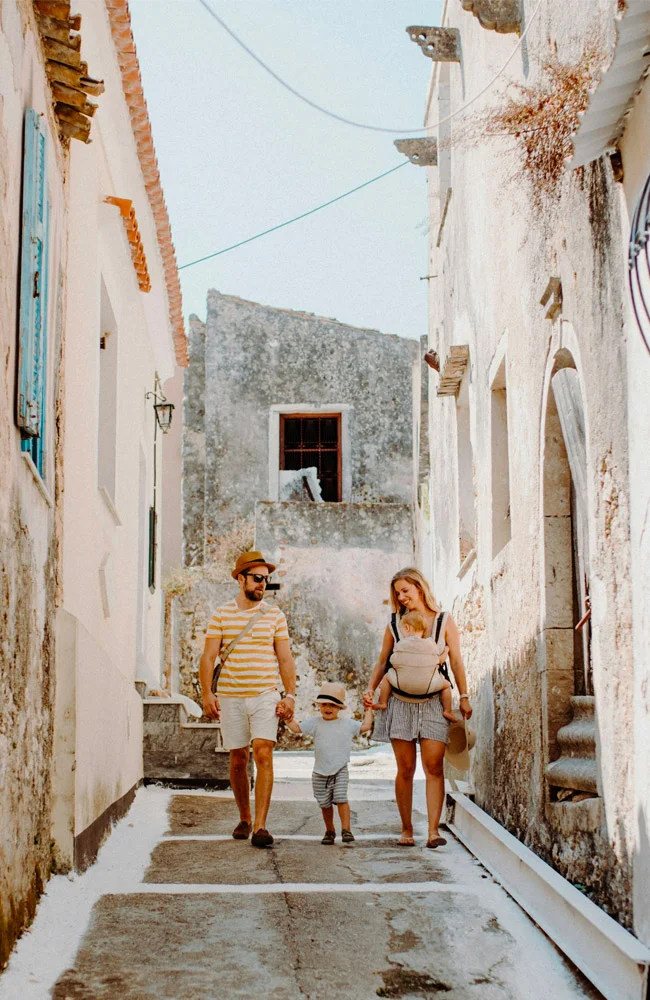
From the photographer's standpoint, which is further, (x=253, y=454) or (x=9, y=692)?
(x=253, y=454)

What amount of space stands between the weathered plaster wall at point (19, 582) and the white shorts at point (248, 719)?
1829 mm

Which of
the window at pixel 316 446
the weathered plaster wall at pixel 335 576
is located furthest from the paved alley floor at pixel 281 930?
the window at pixel 316 446

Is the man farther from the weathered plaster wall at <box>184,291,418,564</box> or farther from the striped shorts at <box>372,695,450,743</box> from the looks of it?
the weathered plaster wall at <box>184,291,418,564</box>

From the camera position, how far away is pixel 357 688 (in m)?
18.0

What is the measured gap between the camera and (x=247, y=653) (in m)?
7.07

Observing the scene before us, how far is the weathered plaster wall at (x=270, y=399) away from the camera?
22641 millimetres

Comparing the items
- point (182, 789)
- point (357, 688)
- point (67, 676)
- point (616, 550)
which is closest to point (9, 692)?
point (67, 676)

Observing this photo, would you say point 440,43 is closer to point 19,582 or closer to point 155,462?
point 155,462

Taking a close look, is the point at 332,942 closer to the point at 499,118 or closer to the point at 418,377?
the point at 499,118

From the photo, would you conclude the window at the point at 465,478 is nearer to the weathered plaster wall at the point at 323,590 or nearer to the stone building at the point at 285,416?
the weathered plaster wall at the point at 323,590

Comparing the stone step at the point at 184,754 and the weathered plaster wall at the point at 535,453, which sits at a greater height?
the weathered plaster wall at the point at 535,453

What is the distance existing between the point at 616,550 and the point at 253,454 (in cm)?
1864

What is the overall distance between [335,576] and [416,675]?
1156 centimetres

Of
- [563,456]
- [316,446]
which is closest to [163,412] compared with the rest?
[563,456]
